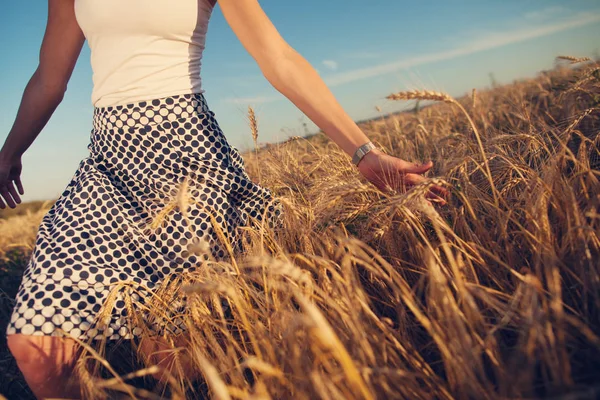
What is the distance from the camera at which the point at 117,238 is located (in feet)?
4.26

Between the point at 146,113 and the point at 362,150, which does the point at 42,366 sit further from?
the point at 362,150

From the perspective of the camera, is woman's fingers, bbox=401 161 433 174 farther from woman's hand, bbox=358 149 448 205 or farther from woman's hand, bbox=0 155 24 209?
woman's hand, bbox=0 155 24 209

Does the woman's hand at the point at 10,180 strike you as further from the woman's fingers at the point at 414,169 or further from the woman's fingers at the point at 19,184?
the woman's fingers at the point at 414,169

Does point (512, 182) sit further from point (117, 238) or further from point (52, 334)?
point (52, 334)

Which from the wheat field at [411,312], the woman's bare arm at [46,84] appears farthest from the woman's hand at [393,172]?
the woman's bare arm at [46,84]

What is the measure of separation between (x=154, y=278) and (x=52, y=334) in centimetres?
34

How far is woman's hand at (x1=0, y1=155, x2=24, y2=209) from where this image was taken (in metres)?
1.81

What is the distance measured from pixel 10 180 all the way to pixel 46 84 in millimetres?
561

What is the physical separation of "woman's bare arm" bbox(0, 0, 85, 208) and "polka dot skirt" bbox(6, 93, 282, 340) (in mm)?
480

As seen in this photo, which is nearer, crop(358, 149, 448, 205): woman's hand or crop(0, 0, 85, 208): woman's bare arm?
crop(358, 149, 448, 205): woman's hand

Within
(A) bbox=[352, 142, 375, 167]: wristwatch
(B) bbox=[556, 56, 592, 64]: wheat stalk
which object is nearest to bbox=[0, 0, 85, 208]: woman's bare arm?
(A) bbox=[352, 142, 375, 167]: wristwatch

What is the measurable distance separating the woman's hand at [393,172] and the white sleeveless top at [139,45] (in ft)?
2.76

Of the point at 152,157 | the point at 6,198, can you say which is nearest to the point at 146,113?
the point at 152,157

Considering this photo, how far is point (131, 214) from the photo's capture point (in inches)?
54.8
